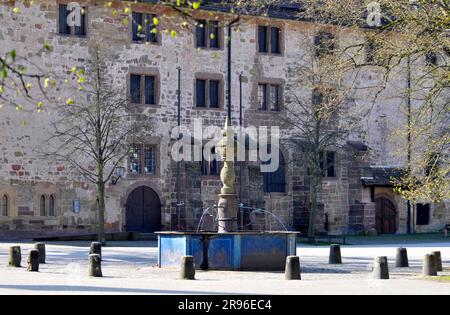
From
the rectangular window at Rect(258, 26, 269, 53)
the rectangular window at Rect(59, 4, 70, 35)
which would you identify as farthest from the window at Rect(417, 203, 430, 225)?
the rectangular window at Rect(59, 4, 70, 35)

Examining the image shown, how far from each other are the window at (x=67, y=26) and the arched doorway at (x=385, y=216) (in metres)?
16.6

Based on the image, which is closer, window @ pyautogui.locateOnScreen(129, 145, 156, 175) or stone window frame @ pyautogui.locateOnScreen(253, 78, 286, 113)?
window @ pyautogui.locateOnScreen(129, 145, 156, 175)

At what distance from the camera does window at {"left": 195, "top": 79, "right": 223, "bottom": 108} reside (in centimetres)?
4816

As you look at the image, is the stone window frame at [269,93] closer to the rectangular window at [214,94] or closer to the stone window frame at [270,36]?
the stone window frame at [270,36]

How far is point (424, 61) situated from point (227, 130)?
539 cm

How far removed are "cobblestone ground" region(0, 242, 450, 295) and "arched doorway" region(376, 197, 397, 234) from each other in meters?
17.6

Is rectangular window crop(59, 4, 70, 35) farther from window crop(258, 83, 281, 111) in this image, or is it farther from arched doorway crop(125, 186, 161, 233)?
window crop(258, 83, 281, 111)

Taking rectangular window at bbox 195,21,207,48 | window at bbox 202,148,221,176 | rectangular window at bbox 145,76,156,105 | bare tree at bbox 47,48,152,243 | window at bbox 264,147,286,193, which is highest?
rectangular window at bbox 195,21,207,48

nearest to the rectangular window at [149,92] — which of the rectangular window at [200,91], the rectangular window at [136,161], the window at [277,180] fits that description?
the rectangular window at [136,161]

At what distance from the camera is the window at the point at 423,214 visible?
53.9m

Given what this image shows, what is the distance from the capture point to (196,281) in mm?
22625

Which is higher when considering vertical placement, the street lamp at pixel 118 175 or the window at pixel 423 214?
the street lamp at pixel 118 175

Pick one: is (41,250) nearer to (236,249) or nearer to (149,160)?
(236,249)
